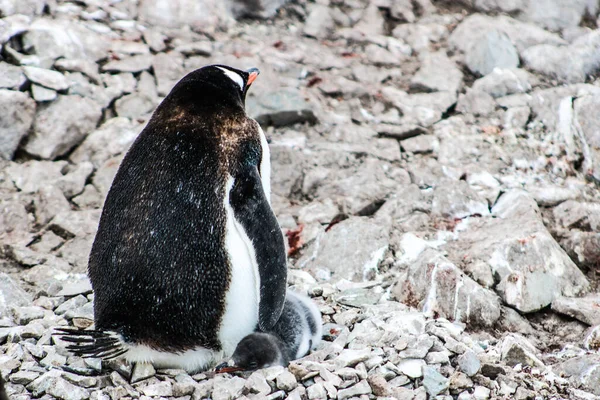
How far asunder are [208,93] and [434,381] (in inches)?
63.1

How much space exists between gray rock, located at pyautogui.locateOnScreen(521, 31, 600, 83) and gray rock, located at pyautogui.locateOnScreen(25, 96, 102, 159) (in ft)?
11.0

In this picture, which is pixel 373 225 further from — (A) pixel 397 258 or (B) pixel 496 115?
(B) pixel 496 115

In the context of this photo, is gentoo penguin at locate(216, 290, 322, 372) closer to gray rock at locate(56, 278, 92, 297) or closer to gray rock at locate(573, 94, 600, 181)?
gray rock at locate(56, 278, 92, 297)

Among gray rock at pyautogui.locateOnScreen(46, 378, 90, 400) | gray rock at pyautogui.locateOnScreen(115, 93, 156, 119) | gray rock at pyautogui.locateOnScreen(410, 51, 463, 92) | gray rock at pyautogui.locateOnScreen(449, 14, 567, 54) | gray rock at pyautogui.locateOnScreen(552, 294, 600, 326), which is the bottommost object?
gray rock at pyautogui.locateOnScreen(552, 294, 600, 326)

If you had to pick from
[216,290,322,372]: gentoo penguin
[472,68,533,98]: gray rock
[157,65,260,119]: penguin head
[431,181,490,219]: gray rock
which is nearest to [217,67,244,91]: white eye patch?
[157,65,260,119]: penguin head

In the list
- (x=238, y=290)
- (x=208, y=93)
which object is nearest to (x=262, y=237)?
(x=238, y=290)

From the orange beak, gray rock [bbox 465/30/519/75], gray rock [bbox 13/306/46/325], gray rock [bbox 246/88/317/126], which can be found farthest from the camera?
gray rock [bbox 465/30/519/75]

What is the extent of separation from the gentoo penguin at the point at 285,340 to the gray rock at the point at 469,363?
26.2 inches

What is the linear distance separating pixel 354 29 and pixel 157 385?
422 cm

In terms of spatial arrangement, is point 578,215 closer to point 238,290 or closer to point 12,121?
point 238,290

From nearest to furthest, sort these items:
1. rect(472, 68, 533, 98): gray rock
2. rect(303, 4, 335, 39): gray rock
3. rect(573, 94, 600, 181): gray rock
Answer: rect(573, 94, 600, 181): gray rock < rect(472, 68, 533, 98): gray rock < rect(303, 4, 335, 39): gray rock

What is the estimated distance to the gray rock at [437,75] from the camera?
5.61 metres

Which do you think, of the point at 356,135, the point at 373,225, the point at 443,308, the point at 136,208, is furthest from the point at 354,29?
the point at 136,208

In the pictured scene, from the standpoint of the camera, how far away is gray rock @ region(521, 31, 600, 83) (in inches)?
219
